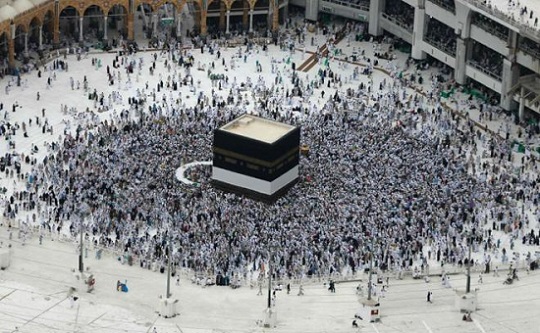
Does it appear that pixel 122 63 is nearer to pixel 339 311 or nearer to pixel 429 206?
pixel 429 206

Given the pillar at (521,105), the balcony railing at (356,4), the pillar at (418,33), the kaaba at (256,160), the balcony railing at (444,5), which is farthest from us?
the balcony railing at (356,4)

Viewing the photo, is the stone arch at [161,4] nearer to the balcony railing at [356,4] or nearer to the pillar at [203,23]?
the pillar at [203,23]

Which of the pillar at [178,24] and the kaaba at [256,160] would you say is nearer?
the kaaba at [256,160]

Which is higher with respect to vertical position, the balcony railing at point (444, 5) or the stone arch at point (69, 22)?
the balcony railing at point (444, 5)

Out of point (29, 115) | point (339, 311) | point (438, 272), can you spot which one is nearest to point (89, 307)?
point (339, 311)

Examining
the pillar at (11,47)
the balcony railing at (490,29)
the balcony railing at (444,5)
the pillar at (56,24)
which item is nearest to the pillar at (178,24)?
the pillar at (56,24)

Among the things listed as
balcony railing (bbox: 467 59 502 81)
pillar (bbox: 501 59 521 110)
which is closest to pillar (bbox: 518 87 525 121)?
pillar (bbox: 501 59 521 110)

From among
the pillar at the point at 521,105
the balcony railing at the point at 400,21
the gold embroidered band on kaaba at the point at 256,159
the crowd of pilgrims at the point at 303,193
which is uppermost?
the balcony railing at the point at 400,21
